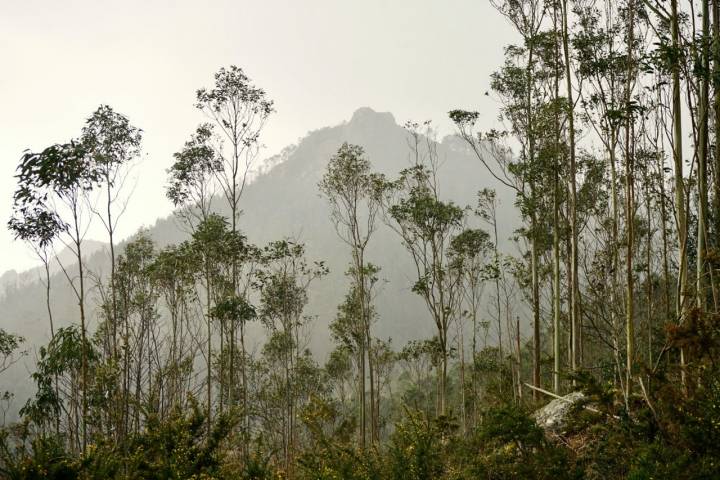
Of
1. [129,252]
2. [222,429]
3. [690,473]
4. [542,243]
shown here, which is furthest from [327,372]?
[690,473]

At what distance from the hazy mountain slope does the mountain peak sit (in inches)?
11.1

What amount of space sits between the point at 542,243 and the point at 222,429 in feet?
42.5

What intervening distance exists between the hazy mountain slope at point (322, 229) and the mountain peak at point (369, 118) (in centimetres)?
28

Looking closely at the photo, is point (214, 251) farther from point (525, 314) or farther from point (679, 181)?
point (679, 181)

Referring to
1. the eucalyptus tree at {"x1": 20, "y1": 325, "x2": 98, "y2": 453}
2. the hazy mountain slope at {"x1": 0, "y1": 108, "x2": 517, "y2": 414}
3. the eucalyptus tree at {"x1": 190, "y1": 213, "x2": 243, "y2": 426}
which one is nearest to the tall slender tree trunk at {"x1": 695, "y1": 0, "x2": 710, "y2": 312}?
the eucalyptus tree at {"x1": 20, "y1": 325, "x2": 98, "y2": 453}

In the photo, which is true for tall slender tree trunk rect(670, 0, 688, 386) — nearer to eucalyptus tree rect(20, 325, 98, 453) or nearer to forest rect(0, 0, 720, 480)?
forest rect(0, 0, 720, 480)

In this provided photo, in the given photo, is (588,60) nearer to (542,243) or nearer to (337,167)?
(542,243)

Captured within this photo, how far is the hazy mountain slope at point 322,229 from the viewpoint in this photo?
284 ft

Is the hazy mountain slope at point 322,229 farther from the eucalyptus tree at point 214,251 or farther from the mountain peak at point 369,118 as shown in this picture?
the eucalyptus tree at point 214,251

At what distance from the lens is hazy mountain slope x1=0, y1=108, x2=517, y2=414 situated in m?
86.5

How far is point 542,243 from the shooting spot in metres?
17.2

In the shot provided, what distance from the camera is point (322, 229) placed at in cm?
10506

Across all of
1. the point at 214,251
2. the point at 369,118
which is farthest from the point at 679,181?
the point at 369,118

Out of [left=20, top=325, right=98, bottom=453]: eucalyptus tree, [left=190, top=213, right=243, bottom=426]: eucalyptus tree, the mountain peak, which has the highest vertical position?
the mountain peak
